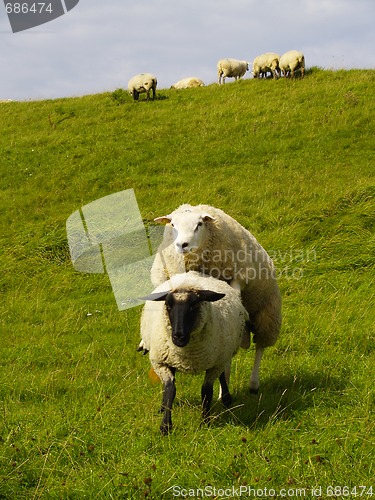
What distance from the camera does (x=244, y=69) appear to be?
110 feet

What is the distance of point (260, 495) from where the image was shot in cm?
375

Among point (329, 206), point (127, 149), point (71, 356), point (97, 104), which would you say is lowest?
point (71, 356)

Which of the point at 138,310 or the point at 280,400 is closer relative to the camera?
the point at 280,400

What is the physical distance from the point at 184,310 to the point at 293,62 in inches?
907

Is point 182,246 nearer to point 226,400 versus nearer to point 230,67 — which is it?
point 226,400

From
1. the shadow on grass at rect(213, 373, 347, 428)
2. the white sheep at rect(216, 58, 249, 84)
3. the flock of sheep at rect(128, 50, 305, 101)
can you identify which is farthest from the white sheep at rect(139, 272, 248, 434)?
the white sheep at rect(216, 58, 249, 84)

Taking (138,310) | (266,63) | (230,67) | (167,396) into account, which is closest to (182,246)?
(167,396)

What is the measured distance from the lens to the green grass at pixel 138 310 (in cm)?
422

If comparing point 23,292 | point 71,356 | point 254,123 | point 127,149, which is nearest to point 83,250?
point 23,292

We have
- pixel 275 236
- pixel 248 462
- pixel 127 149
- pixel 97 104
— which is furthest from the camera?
pixel 97 104

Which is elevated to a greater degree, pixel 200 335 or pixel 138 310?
pixel 200 335

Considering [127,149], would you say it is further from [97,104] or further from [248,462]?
[248,462]

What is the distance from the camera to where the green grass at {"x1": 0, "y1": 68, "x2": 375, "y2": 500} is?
13.9ft

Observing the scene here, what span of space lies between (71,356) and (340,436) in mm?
3843
